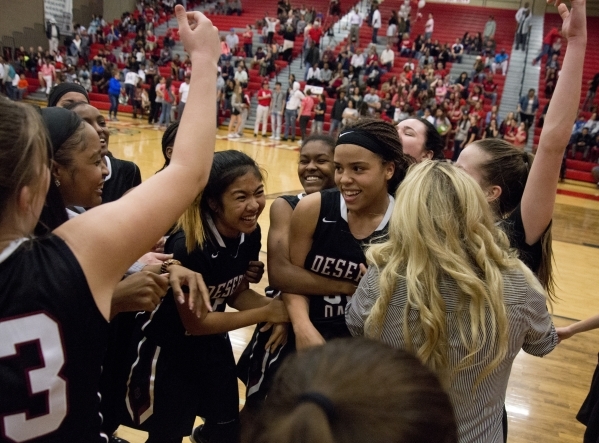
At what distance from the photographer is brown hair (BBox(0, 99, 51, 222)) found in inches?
37.4

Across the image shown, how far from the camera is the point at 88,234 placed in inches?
39.4

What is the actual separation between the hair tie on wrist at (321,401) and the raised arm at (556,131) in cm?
132

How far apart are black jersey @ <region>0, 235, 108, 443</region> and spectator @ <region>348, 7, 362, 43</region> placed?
21.5 meters

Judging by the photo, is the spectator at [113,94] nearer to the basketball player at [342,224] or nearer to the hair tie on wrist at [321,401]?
the basketball player at [342,224]

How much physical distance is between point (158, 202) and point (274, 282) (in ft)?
3.73

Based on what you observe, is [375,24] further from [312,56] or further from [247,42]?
[247,42]

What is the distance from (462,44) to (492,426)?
21.2m

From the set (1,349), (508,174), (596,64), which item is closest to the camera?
(1,349)

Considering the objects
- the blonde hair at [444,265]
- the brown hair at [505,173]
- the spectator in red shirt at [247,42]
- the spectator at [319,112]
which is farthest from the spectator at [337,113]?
the blonde hair at [444,265]

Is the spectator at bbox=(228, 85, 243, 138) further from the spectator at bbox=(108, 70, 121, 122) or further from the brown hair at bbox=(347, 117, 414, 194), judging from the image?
the brown hair at bbox=(347, 117, 414, 194)

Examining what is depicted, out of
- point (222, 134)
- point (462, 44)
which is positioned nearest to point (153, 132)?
point (222, 134)

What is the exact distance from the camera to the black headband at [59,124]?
188 centimetres

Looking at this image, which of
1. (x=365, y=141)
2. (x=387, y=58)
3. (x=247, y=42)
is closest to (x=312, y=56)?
(x=387, y=58)

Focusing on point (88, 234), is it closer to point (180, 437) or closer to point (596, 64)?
point (180, 437)
